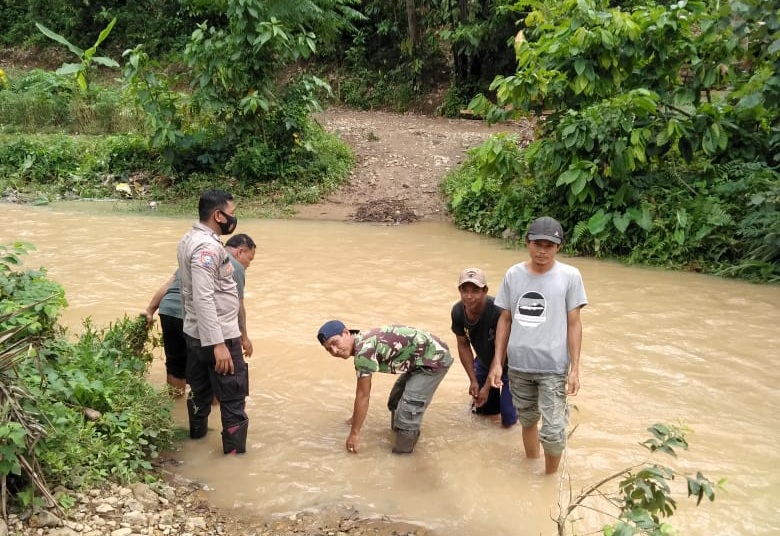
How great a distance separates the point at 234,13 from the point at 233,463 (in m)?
9.86

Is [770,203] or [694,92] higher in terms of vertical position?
[694,92]

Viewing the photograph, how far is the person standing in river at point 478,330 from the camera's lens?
417 cm

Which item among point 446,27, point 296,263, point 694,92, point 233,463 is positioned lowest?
point 233,463

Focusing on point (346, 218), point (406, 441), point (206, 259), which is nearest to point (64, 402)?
point (206, 259)

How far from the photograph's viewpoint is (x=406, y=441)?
14.1 feet

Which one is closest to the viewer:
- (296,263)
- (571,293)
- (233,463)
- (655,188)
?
(571,293)

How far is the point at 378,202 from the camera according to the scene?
12312 mm

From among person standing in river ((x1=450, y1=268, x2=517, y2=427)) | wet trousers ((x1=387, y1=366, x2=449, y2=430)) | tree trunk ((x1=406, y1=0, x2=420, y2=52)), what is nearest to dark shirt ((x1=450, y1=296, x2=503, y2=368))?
person standing in river ((x1=450, y1=268, x2=517, y2=427))

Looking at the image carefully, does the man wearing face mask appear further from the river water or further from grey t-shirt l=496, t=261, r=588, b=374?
grey t-shirt l=496, t=261, r=588, b=374

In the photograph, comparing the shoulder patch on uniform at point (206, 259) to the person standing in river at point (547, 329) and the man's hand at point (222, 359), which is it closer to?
the man's hand at point (222, 359)

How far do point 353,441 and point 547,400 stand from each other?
125 cm

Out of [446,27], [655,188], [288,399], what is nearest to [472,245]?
[655,188]

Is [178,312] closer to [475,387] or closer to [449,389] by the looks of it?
[475,387]

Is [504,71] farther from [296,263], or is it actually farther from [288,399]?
[288,399]
